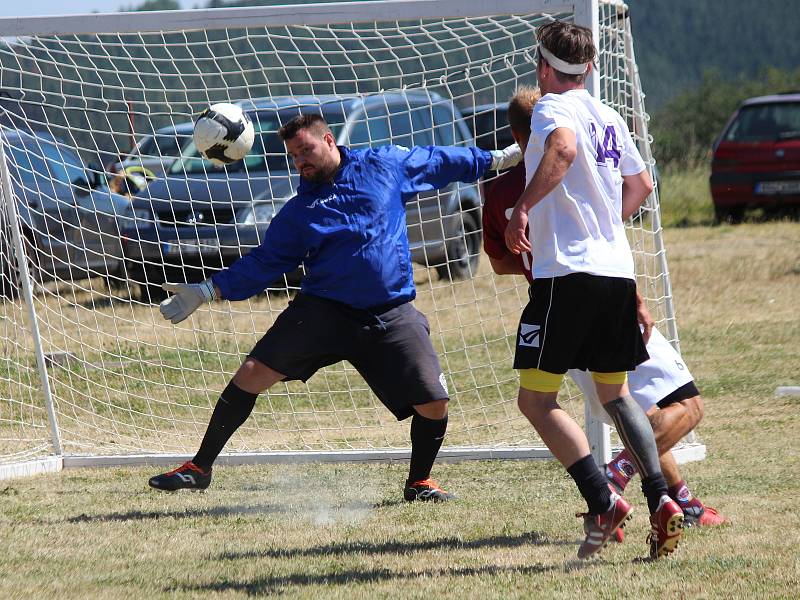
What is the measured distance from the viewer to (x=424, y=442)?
18.9 ft

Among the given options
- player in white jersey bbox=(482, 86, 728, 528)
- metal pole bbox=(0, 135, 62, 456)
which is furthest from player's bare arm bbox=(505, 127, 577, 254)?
metal pole bbox=(0, 135, 62, 456)

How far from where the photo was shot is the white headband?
438cm

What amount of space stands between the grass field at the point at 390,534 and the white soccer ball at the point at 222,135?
1668 millimetres

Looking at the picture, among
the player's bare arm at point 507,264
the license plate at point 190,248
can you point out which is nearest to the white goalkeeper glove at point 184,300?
the player's bare arm at point 507,264

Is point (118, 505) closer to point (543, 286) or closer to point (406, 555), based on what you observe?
point (406, 555)

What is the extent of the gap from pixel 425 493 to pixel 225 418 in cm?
99

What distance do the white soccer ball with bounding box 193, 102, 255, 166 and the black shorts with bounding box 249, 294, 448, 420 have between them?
2.90ft

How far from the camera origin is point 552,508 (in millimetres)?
5426

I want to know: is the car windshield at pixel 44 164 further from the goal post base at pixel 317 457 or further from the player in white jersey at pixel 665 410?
the player in white jersey at pixel 665 410

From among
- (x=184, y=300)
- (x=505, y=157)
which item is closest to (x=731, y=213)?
(x=505, y=157)

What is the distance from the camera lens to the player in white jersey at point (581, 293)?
4273mm

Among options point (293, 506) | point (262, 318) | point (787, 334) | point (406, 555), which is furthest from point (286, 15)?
point (787, 334)

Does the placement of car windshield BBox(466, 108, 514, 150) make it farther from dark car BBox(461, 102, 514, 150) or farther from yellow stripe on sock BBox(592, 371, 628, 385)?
yellow stripe on sock BBox(592, 371, 628, 385)

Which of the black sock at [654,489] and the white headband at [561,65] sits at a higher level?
the white headband at [561,65]
